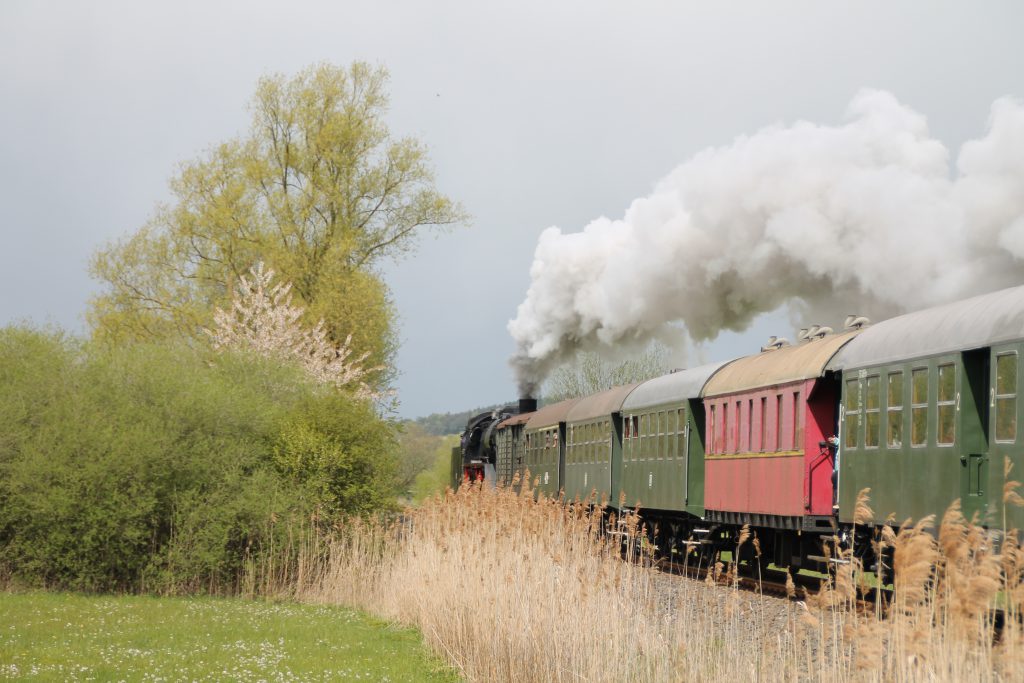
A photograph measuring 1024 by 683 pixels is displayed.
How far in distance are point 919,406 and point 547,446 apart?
1818 centimetres

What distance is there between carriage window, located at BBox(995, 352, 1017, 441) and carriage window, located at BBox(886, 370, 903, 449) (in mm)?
2036

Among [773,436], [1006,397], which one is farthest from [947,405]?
[773,436]

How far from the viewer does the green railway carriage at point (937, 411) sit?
36.3 ft

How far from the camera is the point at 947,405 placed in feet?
39.8

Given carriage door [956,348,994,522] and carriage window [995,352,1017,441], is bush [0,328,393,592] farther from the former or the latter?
carriage window [995,352,1017,441]

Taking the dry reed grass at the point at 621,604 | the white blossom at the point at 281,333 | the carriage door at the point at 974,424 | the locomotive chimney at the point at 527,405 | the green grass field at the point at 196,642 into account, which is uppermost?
the white blossom at the point at 281,333

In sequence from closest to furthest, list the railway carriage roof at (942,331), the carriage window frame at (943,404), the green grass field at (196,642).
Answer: the green grass field at (196,642), the railway carriage roof at (942,331), the carriage window frame at (943,404)

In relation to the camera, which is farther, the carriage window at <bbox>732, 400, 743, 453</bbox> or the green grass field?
the carriage window at <bbox>732, 400, 743, 453</bbox>

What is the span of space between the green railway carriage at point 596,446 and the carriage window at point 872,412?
9.94 m

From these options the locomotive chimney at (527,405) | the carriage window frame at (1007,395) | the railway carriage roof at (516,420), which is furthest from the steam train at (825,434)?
the locomotive chimney at (527,405)

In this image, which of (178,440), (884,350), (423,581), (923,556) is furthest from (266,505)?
(923,556)

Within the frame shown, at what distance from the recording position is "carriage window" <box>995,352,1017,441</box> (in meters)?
10.8

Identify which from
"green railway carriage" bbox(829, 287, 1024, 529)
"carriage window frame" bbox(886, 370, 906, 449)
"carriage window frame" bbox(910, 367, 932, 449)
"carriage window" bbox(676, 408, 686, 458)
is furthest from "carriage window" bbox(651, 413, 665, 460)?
"carriage window frame" bbox(910, 367, 932, 449)

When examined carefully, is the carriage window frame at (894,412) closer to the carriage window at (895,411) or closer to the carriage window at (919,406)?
the carriage window at (895,411)
